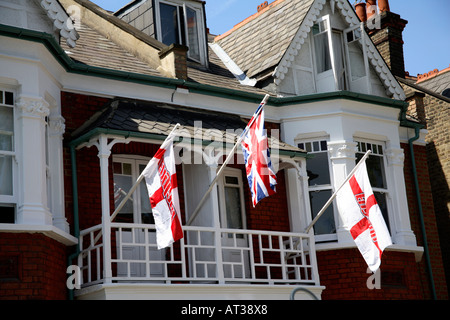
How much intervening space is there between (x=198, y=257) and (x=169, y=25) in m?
5.51

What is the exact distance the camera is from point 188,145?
13586mm

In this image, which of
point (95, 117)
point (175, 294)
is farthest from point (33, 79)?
point (175, 294)

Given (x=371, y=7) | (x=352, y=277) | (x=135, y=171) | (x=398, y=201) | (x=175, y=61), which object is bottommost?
(x=352, y=277)

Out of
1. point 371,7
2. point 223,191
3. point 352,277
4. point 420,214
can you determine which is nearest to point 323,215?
point 352,277

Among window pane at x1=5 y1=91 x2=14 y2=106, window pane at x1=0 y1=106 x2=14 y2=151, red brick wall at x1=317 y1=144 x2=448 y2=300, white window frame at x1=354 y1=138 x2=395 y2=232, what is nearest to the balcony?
red brick wall at x1=317 y1=144 x2=448 y2=300

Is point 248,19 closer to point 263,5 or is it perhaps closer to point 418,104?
point 263,5

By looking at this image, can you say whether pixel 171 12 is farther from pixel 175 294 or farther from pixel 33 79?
pixel 175 294

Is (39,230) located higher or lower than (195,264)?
higher

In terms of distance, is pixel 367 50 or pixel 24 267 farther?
pixel 367 50

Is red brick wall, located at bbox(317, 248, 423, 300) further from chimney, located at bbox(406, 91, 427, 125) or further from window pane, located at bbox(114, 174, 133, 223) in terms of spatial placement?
chimney, located at bbox(406, 91, 427, 125)

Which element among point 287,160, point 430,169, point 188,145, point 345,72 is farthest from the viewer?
point 430,169

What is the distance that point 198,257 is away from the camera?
1418cm

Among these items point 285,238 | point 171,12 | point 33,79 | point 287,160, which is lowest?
point 285,238

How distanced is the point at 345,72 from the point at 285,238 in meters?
4.07
